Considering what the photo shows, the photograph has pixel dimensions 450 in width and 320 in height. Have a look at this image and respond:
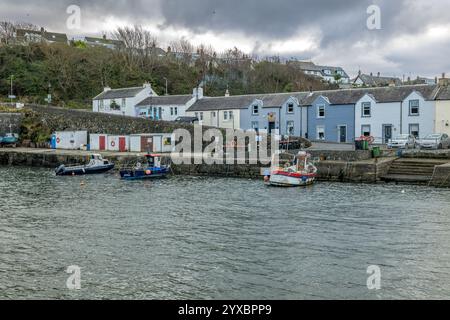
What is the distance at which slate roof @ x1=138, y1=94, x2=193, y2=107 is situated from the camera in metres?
67.1

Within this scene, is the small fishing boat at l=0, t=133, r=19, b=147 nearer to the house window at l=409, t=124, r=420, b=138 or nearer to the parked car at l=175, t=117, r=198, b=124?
the parked car at l=175, t=117, r=198, b=124

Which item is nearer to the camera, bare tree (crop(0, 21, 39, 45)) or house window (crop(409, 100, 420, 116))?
house window (crop(409, 100, 420, 116))

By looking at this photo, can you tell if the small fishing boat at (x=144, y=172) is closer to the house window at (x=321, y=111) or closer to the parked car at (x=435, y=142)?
the house window at (x=321, y=111)

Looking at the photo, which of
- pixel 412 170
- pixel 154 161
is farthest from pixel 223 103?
pixel 412 170

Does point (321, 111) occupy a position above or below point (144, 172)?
above

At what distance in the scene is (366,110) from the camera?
50531mm

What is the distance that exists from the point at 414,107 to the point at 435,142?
24.4 ft

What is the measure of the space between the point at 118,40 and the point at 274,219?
105 meters

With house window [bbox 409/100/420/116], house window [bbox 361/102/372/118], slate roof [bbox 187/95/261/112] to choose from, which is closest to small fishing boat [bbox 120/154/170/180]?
house window [bbox 361/102/372/118]

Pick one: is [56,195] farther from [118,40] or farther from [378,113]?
[118,40]

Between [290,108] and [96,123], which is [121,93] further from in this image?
[290,108]

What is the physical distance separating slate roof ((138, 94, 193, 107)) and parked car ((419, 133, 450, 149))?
33.1m

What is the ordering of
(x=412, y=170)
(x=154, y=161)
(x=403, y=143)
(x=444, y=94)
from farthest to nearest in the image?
(x=444, y=94)
(x=154, y=161)
(x=403, y=143)
(x=412, y=170)
